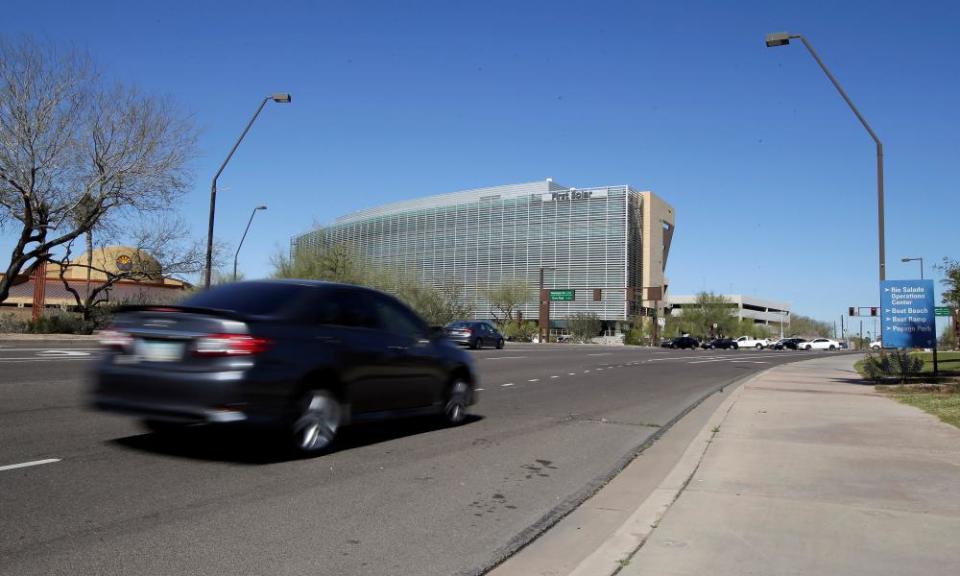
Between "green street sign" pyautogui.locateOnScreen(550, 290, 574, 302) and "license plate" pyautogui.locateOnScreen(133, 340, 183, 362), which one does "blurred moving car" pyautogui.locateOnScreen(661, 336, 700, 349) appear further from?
"license plate" pyautogui.locateOnScreen(133, 340, 183, 362)

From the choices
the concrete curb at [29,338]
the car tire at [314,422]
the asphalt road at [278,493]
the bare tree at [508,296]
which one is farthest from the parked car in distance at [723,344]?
the car tire at [314,422]

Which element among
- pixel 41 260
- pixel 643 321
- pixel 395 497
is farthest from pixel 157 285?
pixel 643 321

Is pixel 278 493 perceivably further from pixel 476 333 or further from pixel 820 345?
pixel 820 345

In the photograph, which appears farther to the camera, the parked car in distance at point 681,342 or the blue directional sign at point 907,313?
the parked car in distance at point 681,342

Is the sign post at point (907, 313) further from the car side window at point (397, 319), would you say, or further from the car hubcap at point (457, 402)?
the car side window at point (397, 319)

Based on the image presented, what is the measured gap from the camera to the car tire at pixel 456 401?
9.12 metres

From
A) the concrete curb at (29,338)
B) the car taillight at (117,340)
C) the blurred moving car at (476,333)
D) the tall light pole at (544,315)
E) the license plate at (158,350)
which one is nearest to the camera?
the license plate at (158,350)

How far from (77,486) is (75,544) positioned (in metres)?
1.38

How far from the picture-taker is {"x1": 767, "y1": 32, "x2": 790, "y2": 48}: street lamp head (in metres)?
17.4

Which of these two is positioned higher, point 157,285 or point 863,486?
point 157,285

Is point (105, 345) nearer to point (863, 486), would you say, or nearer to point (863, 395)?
point (863, 486)

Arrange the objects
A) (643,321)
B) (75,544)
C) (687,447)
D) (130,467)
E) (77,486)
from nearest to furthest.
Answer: (75,544) → (77,486) → (130,467) → (687,447) → (643,321)

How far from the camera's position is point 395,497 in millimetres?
5625

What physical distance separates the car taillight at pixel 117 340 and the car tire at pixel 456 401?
3821 mm
